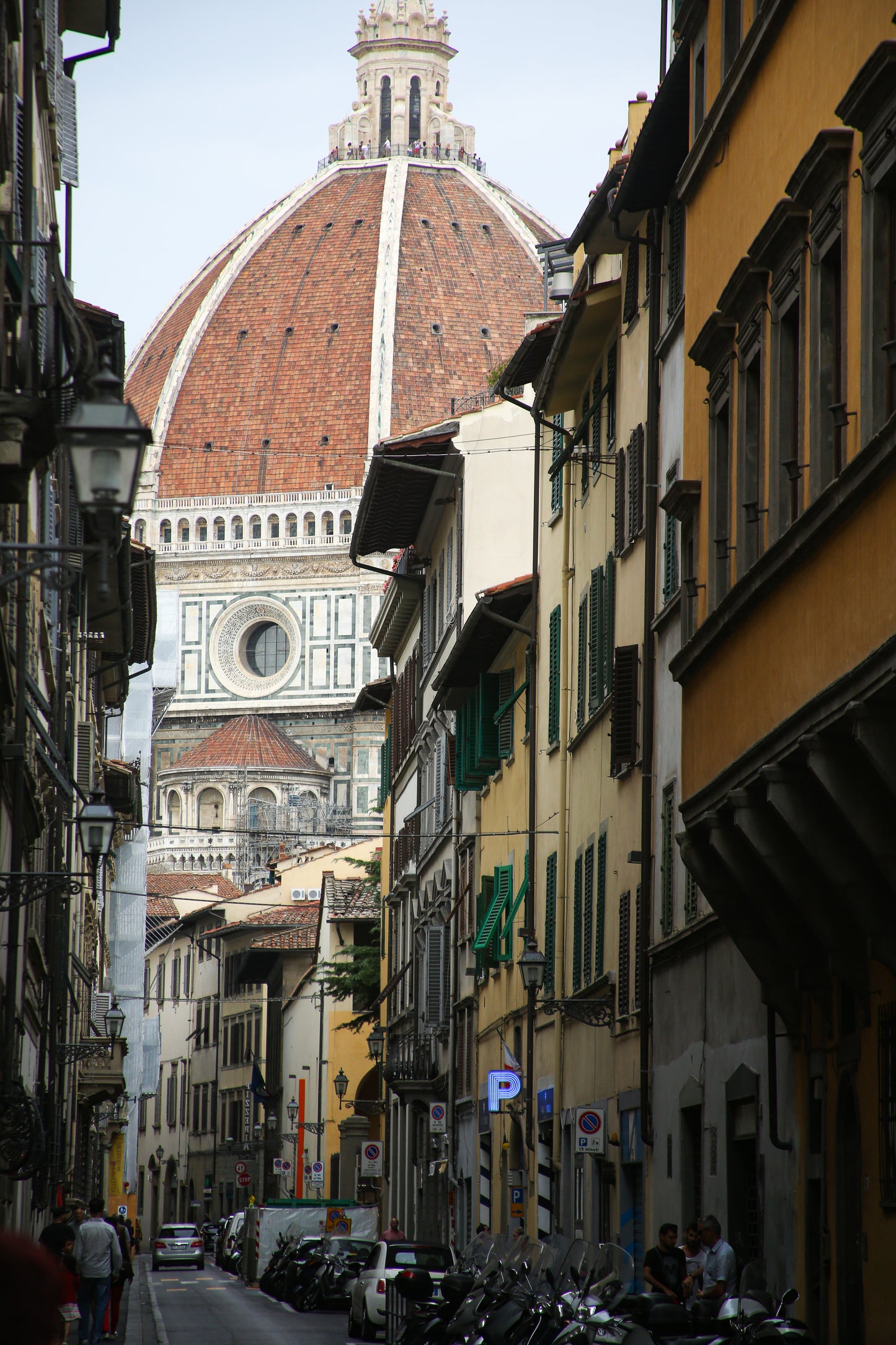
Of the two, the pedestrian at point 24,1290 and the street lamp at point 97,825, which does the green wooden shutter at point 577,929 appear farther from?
the pedestrian at point 24,1290

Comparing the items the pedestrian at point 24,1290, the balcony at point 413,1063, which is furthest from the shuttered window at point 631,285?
the balcony at point 413,1063

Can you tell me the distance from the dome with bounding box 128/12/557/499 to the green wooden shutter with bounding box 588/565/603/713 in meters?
99.9

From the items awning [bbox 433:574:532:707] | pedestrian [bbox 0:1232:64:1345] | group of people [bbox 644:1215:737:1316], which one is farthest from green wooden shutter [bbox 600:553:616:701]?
pedestrian [bbox 0:1232:64:1345]

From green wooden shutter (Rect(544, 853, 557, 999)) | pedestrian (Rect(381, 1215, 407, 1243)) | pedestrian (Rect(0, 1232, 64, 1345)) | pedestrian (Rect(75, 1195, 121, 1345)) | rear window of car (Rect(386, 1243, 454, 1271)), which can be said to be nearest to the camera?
pedestrian (Rect(0, 1232, 64, 1345))

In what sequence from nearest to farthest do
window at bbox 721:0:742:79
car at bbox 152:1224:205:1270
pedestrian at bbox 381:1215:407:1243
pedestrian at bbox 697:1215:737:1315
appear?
pedestrian at bbox 697:1215:737:1315 → window at bbox 721:0:742:79 → pedestrian at bbox 381:1215:407:1243 → car at bbox 152:1224:205:1270

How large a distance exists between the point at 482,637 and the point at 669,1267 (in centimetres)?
1538

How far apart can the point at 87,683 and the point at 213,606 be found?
86.1m

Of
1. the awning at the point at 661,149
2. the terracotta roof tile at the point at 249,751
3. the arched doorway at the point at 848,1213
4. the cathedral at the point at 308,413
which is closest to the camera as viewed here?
the arched doorway at the point at 848,1213

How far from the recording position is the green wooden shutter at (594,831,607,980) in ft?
65.0

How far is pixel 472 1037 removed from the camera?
30.5m

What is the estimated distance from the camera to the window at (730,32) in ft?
43.3

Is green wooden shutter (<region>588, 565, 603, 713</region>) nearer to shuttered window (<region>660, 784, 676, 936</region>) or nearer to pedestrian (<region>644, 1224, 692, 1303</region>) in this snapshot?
shuttered window (<region>660, 784, 676, 936</region>)

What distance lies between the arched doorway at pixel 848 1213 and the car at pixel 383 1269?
10.1 meters

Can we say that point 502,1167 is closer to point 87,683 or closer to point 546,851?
point 546,851
